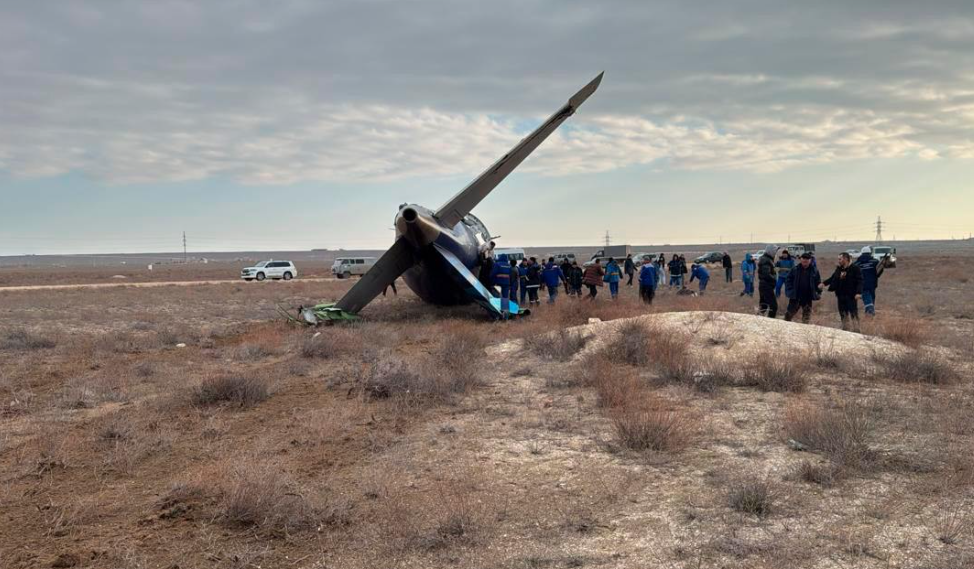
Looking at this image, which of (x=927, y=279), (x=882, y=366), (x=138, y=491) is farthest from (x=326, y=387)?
(x=927, y=279)

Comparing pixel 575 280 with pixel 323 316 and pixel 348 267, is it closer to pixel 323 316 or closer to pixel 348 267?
pixel 323 316

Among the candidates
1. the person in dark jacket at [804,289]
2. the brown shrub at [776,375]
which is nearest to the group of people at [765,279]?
the person in dark jacket at [804,289]

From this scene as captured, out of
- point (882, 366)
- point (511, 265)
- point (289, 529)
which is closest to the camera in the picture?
point (289, 529)

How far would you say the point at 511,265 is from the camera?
73.9 feet

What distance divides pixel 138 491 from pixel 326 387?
15.7ft

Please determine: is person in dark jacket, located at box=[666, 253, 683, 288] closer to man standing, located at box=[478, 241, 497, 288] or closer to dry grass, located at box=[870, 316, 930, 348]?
man standing, located at box=[478, 241, 497, 288]

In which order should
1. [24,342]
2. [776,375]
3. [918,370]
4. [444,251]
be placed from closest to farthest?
[776,375]
[918,370]
[24,342]
[444,251]

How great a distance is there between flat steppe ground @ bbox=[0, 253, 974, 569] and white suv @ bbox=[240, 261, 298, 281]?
43415 millimetres

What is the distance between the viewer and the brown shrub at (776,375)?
9594 mm

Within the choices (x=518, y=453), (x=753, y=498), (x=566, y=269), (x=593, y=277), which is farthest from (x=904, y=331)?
(x=566, y=269)

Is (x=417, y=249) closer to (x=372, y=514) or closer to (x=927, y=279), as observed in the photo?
(x=372, y=514)

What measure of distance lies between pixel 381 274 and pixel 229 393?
980 centimetres

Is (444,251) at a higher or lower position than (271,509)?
higher

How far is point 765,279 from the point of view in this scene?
16469 millimetres
